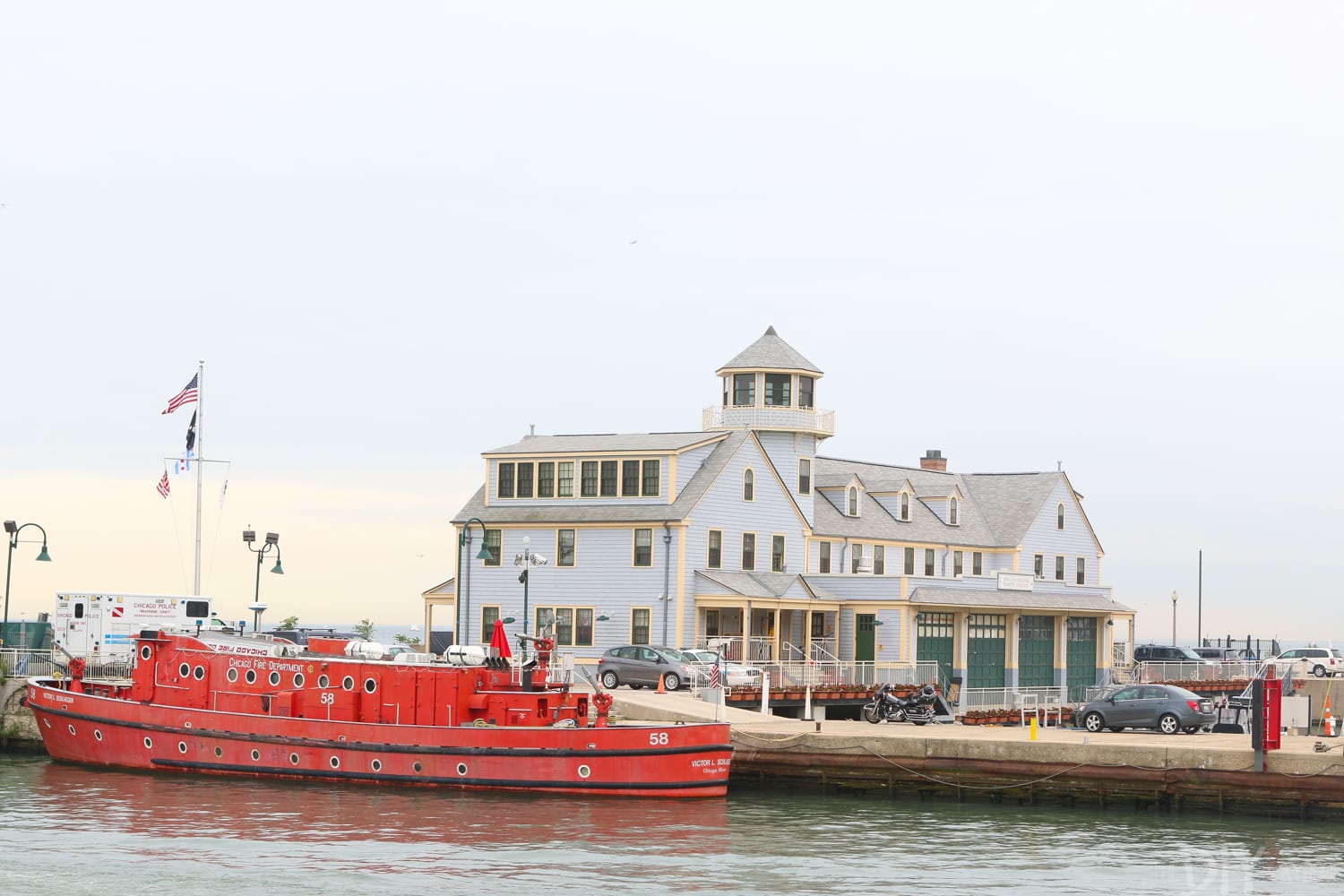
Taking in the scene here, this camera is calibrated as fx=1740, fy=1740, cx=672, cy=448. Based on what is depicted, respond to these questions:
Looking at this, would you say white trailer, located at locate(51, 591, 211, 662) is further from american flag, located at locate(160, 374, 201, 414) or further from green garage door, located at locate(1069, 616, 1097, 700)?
green garage door, located at locate(1069, 616, 1097, 700)

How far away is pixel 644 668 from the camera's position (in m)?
52.9

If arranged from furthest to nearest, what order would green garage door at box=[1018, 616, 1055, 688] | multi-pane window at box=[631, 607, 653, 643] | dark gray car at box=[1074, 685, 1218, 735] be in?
green garage door at box=[1018, 616, 1055, 688], multi-pane window at box=[631, 607, 653, 643], dark gray car at box=[1074, 685, 1218, 735]

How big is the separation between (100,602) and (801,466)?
27455 mm

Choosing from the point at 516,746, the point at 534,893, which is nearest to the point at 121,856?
the point at 534,893

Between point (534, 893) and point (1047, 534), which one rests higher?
point (1047, 534)

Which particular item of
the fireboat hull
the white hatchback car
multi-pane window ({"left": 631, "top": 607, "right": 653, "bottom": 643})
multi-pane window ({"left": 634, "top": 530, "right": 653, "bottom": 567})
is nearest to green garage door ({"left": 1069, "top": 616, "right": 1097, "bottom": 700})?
the white hatchback car

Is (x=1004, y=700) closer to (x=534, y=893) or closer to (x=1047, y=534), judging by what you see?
(x=1047, y=534)

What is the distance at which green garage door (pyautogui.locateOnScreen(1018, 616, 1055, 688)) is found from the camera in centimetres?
7162

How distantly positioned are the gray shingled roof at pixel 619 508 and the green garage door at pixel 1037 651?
1597 centimetres

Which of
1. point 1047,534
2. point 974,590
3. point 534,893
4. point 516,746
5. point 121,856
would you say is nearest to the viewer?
point 534,893

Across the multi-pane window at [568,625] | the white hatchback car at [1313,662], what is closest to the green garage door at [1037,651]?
the white hatchback car at [1313,662]

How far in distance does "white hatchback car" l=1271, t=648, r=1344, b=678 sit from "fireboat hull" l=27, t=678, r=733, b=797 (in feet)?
91.7

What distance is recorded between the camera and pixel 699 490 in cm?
6216

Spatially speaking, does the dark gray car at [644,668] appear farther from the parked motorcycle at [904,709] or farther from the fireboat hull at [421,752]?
the fireboat hull at [421,752]
